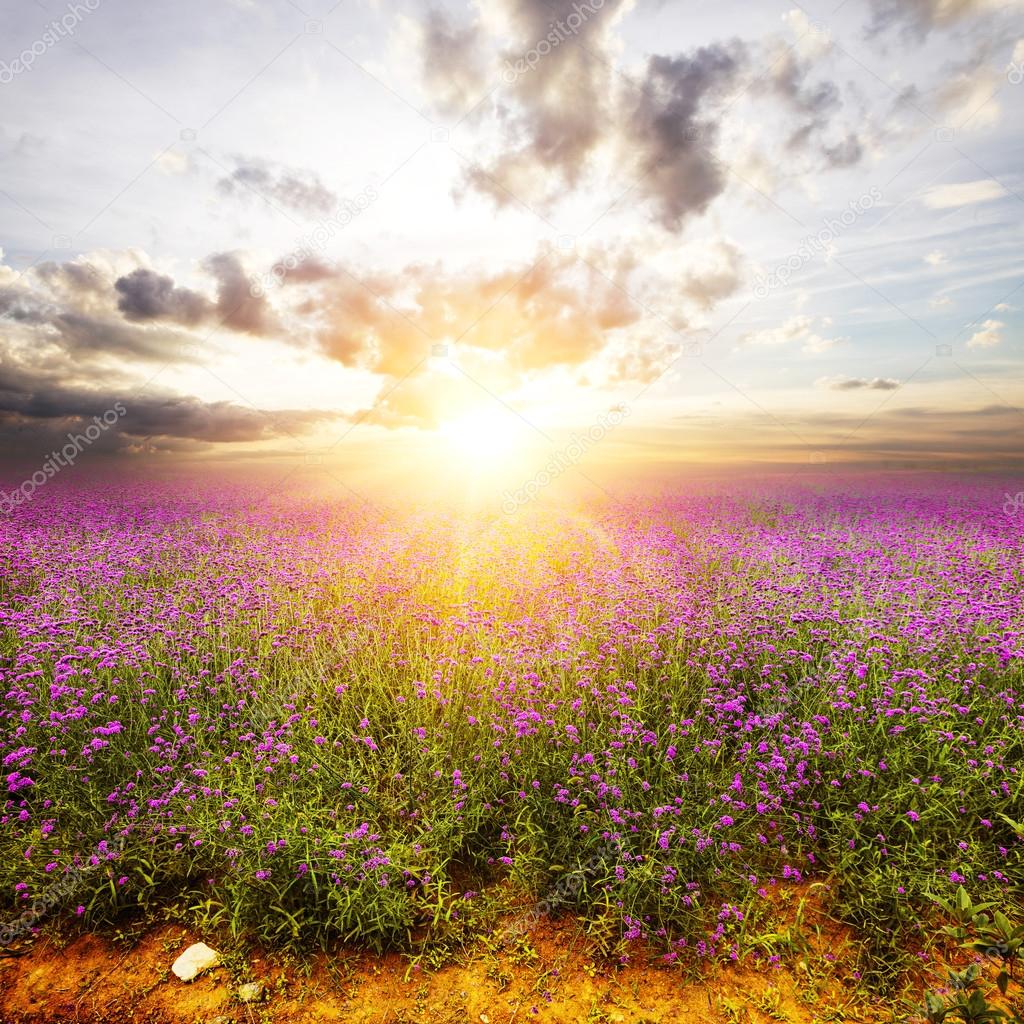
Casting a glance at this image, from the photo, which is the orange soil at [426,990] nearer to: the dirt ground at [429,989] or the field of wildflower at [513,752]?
the dirt ground at [429,989]

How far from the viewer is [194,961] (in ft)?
9.52

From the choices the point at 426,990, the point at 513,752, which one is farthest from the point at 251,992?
the point at 513,752

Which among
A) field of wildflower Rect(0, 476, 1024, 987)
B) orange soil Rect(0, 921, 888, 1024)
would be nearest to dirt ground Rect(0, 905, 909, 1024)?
orange soil Rect(0, 921, 888, 1024)

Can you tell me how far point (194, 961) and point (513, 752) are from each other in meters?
2.05

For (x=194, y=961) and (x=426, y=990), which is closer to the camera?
(x=426, y=990)

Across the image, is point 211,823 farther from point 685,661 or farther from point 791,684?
point 791,684

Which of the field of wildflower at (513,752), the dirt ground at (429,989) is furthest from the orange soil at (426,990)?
the field of wildflower at (513,752)

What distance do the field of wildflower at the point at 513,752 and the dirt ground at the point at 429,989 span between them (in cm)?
14

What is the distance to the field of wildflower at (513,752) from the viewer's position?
10.1ft

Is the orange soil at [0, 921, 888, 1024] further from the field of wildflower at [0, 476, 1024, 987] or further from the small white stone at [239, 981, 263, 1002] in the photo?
the field of wildflower at [0, 476, 1024, 987]

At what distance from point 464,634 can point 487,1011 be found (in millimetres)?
2742

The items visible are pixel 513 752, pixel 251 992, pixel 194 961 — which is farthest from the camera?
pixel 513 752

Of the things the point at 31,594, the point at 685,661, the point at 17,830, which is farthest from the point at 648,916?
the point at 31,594

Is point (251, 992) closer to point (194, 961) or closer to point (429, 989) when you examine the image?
point (194, 961)
